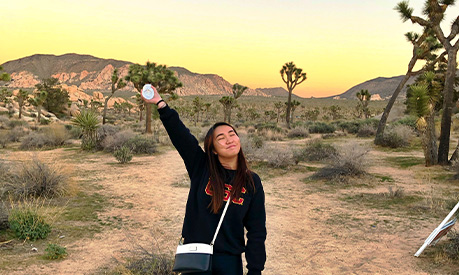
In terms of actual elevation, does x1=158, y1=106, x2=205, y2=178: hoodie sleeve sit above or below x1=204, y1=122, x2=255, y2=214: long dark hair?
above

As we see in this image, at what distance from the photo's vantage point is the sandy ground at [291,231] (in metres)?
5.10

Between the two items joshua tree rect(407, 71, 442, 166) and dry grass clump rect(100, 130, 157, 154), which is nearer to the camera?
joshua tree rect(407, 71, 442, 166)

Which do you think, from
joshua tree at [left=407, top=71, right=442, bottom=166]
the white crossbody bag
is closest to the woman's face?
the white crossbody bag

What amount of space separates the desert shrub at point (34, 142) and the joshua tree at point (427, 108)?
1932 cm

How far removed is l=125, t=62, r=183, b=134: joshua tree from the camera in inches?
1180

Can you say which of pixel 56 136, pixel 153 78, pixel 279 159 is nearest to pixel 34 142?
pixel 56 136

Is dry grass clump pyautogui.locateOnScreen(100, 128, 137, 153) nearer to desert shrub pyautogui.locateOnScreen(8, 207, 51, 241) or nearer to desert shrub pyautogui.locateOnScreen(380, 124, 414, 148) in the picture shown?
desert shrub pyautogui.locateOnScreen(8, 207, 51, 241)

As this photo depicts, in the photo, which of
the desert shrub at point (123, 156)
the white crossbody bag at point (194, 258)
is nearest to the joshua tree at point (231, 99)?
the desert shrub at point (123, 156)

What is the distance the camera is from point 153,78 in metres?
29.9

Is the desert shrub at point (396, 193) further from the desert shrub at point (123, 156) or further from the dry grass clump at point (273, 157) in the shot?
the desert shrub at point (123, 156)

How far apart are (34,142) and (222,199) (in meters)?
20.8

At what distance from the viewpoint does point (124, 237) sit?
6.14 meters

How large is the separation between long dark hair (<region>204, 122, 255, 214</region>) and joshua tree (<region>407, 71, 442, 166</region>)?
483 inches

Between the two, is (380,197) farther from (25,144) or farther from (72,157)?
(25,144)
